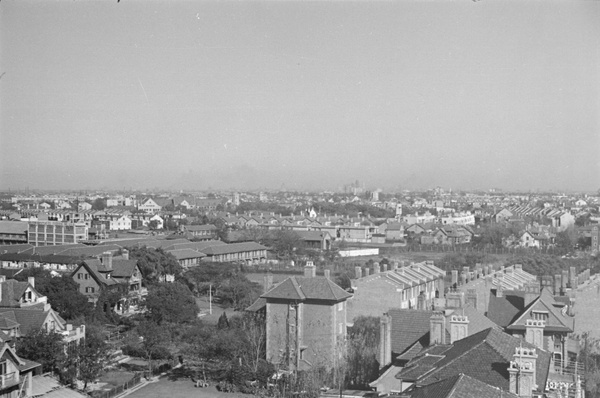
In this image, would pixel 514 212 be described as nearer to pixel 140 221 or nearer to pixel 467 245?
pixel 467 245

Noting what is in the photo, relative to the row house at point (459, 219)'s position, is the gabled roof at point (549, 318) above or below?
above

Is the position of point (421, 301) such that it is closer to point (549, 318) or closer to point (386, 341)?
point (549, 318)

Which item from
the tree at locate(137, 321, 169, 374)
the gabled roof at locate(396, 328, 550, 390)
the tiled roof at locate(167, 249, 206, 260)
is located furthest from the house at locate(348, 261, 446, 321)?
the tiled roof at locate(167, 249, 206, 260)

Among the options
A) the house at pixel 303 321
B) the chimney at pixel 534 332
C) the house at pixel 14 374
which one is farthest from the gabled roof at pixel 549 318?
the house at pixel 14 374

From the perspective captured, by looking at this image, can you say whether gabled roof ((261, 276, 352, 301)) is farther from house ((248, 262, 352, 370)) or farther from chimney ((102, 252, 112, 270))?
chimney ((102, 252, 112, 270))

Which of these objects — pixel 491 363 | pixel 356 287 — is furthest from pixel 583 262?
pixel 491 363

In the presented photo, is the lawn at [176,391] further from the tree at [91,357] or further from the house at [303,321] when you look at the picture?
the house at [303,321]
